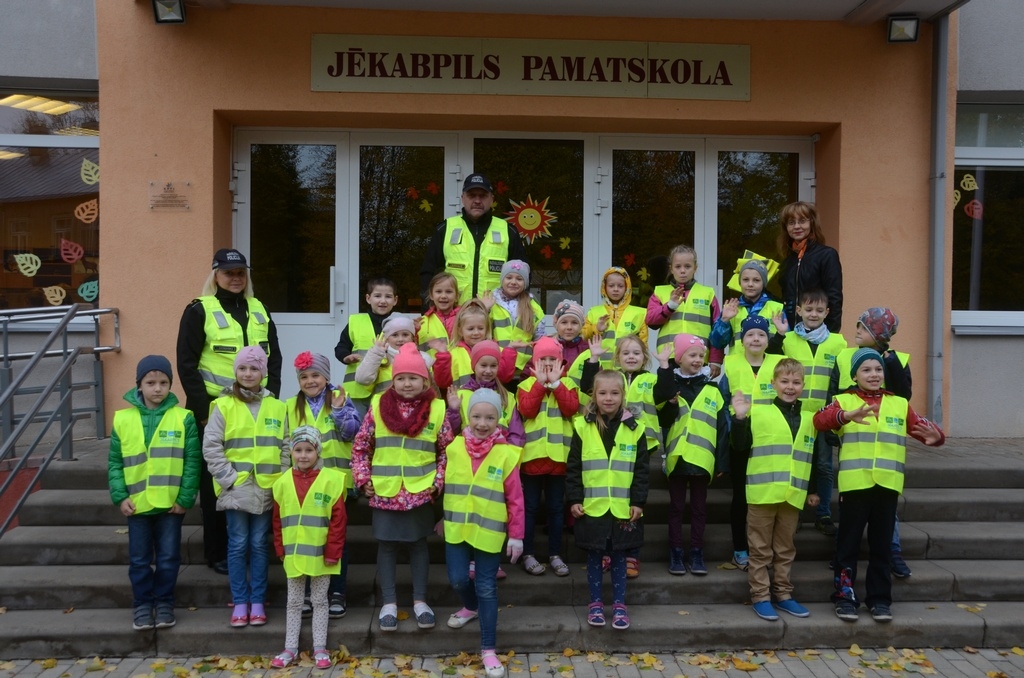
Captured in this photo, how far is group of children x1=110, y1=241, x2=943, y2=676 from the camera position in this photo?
4.44m

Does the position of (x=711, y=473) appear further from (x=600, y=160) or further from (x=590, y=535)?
(x=600, y=160)

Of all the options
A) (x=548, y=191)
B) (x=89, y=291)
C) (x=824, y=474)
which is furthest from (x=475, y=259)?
(x=89, y=291)

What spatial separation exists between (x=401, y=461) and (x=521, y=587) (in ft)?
3.67

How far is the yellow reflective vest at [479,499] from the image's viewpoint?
172 inches

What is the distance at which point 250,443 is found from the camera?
15.0 ft

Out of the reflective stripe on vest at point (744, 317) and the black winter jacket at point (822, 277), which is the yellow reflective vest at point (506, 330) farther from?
the black winter jacket at point (822, 277)

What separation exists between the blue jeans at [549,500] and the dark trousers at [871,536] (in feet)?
5.36

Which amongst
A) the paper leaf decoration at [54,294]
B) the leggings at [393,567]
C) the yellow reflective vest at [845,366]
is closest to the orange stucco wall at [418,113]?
the paper leaf decoration at [54,294]

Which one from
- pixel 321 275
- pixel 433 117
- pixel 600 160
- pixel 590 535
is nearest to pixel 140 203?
pixel 321 275

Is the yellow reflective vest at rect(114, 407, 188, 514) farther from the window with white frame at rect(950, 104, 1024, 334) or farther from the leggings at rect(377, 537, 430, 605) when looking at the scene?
the window with white frame at rect(950, 104, 1024, 334)

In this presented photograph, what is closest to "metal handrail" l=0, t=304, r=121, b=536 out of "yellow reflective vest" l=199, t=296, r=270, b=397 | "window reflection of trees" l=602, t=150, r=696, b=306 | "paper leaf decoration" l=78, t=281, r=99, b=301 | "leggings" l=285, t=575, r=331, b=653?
"paper leaf decoration" l=78, t=281, r=99, b=301

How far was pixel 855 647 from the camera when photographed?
4.58m

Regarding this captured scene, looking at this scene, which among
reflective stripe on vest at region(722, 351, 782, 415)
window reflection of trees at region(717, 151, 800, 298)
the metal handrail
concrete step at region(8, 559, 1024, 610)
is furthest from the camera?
window reflection of trees at region(717, 151, 800, 298)

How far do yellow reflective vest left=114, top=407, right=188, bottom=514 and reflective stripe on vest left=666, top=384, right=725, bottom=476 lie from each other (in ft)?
9.35
